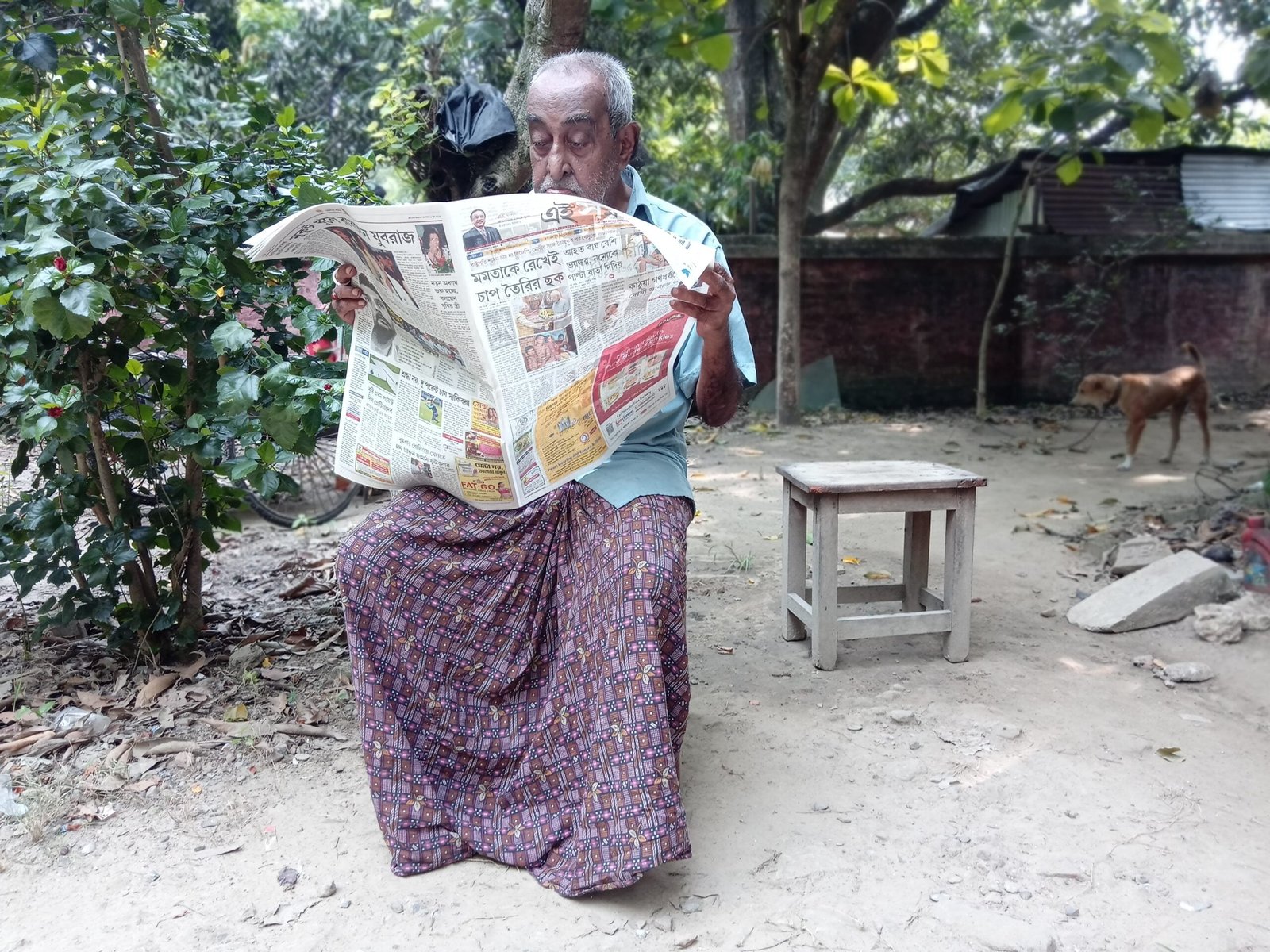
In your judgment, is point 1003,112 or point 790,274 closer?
point 1003,112

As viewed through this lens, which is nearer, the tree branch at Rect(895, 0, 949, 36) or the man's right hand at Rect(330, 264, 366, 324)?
the man's right hand at Rect(330, 264, 366, 324)

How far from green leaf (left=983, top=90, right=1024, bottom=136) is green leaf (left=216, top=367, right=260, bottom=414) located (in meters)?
4.69

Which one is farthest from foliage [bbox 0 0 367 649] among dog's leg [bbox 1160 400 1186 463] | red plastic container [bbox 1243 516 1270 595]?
dog's leg [bbox 1160 400 1186 463]

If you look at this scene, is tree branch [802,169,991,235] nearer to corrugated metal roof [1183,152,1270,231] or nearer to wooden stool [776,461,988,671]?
corrugated metal roof [1183,152,1270,231]

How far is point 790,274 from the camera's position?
7895 mm

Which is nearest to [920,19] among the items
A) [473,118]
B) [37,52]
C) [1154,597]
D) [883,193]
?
[883,193]

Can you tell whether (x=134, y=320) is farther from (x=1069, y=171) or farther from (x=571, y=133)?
(x=1069, y=171)

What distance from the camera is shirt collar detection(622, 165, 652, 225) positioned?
92.6 inches

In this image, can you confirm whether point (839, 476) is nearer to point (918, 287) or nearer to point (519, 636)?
point (519, 636)

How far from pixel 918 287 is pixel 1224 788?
7596mm

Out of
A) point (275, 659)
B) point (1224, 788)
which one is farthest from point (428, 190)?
point (1224, 788)

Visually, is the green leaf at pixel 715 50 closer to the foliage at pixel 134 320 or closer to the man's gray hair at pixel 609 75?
the foliage at pixel 134 320

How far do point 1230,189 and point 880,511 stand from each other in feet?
31.2

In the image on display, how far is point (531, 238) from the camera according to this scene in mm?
1805
